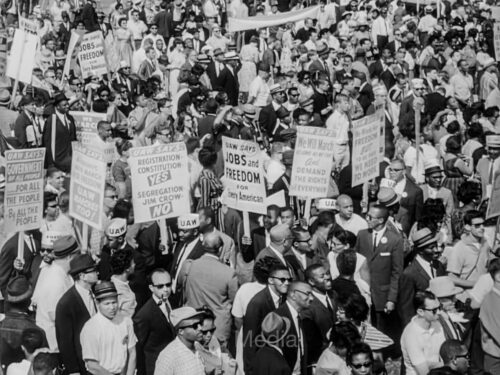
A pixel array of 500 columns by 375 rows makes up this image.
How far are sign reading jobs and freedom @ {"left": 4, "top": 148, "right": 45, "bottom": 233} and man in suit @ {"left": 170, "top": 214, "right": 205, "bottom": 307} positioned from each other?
1645mm

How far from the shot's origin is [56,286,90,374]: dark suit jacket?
11062 mm

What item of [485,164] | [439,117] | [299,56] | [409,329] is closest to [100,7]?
[299,56]

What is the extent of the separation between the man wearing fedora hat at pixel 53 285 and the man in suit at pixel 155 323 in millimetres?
802

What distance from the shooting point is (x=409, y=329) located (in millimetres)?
11102

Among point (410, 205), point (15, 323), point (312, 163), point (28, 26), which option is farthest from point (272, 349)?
point (28, 26)

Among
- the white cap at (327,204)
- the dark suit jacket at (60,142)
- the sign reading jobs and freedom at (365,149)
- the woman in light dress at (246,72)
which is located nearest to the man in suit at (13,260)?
the white cap at (327,204)

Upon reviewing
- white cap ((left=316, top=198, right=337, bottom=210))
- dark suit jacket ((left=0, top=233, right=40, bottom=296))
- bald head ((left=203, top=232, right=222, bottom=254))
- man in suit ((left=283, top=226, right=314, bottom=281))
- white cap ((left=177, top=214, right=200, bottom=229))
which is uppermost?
bald head ((left=203, top=232, right=222, bottom=254))

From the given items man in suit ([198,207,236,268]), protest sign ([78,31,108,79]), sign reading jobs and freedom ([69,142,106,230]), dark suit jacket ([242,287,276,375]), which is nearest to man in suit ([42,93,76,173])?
protest sign ([78,31,108,79])

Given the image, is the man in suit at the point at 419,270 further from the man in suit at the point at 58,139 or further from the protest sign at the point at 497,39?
the protest sign at the point at 497,39

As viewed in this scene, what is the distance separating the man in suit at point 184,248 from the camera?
1290 centimetres

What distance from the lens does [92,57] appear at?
23.2 m

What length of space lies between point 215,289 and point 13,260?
8.29ft

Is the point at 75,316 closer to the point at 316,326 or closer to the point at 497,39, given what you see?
the point at 316,326

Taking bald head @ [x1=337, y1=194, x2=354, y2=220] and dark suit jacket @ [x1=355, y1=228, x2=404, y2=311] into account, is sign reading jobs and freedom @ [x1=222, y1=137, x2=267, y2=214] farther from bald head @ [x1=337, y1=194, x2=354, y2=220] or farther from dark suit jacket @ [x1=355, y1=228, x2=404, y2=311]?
dark suit jacket @ [x1=355, y1=228, x2=404, y2=311]
